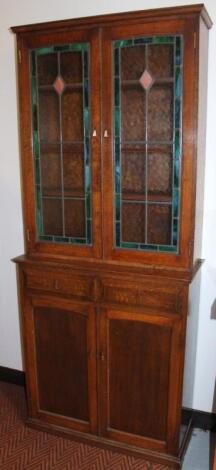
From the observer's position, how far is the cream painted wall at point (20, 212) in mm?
1909

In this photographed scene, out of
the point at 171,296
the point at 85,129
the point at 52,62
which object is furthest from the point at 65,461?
the point at 52,62

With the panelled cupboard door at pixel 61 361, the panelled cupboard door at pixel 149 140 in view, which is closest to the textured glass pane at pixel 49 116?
the panelled cupboard door at pixel 149 140

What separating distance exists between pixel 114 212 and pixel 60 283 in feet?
1.47

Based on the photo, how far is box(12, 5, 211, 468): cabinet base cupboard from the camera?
1677 mm

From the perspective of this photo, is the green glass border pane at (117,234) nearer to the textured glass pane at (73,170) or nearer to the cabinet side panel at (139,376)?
the textured glass pane at (73,170)

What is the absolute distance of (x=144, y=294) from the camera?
1.83m

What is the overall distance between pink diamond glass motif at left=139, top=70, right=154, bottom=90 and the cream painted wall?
32 cm

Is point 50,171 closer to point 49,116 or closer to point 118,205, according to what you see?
point 49,116

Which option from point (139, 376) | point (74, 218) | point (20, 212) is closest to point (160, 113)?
point (74, 218)

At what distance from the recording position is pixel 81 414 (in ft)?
6.93

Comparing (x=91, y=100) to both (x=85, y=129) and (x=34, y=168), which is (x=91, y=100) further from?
(x=34, y=168)

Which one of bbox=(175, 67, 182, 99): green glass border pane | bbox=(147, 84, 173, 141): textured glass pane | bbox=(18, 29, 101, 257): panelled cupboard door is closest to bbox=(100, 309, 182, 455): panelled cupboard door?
bbox=(18, 29, 101, 257): panelled cupboard door

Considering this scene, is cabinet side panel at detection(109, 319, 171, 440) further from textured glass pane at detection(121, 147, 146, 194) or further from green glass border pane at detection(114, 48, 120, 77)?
green glass border pane at detection(114, 48, 120, 77)

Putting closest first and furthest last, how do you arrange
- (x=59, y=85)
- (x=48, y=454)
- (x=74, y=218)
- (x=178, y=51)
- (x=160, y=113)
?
(x=178, y=51) → (x=160, y=113) → (x=59, y=85) → (x=74, y=218) → (x=48, y=454)
